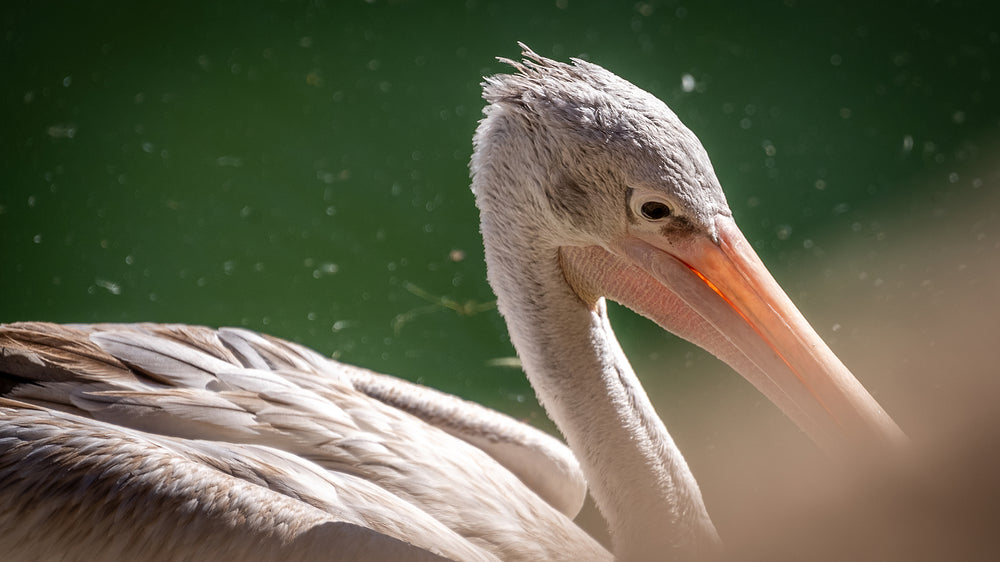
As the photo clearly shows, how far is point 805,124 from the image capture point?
345 centimetres

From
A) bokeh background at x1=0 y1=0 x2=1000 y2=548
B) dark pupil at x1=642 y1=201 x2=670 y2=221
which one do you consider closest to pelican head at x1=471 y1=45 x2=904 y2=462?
dark pupil at x1=642 y1=201 x2=670 y2=221

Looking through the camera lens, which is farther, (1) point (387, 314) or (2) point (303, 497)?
(1) point (387, 314)

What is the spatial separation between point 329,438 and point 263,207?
6.03ft

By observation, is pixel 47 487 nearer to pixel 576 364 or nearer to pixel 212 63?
pixel 576 364

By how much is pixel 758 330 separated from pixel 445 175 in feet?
6.76

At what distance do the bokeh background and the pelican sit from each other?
0.76m

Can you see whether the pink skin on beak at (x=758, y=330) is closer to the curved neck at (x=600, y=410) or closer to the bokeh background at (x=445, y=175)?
the curved neck at (x=600, y=410)

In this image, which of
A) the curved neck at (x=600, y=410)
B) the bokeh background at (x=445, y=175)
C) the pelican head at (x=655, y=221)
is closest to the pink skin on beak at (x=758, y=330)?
the pelican head at (x=655, y=221)

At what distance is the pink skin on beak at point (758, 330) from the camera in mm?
1440

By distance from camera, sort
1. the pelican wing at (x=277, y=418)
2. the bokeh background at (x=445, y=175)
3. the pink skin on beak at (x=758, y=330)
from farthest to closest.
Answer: the bokeh background at (x=445, y=175) → the pelican wing at (x=277, y=418) → the pink skin on beak at (x=758, y=330)

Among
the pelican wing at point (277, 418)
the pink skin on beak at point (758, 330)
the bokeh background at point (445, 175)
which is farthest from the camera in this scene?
the bokeh background at point (445, 175)

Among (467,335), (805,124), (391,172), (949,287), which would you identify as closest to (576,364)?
(467,335)

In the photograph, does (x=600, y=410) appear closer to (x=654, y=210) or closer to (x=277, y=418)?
(x=654, y=210)

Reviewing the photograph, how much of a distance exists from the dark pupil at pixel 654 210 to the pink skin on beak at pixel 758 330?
0.04 m
